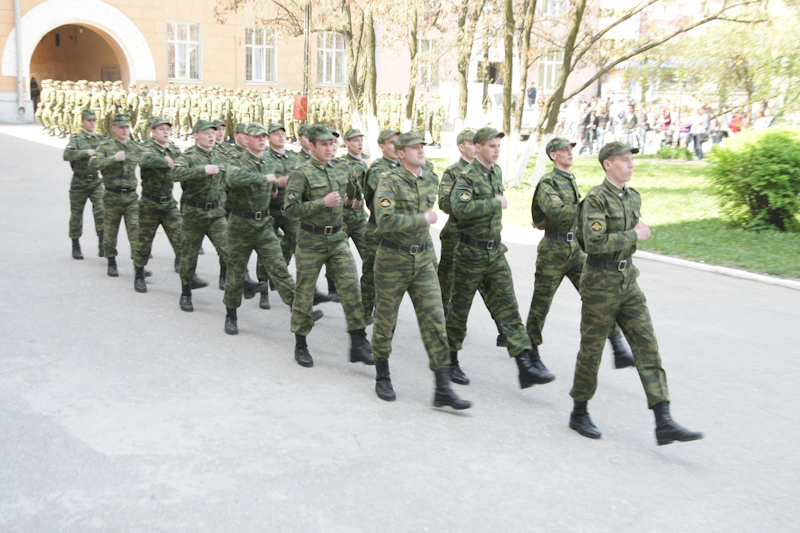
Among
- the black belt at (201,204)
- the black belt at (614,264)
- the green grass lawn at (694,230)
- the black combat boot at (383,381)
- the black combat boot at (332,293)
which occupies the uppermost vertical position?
the black belt at (201,204)

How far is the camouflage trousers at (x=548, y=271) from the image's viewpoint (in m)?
6.86

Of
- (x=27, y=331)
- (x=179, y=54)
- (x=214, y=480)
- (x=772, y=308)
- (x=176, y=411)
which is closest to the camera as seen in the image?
(x=214, y=480)

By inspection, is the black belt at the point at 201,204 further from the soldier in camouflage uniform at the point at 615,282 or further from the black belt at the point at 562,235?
the soldier in camouflage uniform at the point at 615,282

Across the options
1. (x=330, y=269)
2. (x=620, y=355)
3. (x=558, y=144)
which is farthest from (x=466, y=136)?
(x=620, y=355)

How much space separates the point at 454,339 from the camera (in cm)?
680

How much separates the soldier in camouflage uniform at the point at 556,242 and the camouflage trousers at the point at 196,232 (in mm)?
3572

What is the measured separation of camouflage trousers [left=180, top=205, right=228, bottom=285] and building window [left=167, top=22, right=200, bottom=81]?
32.2 meters

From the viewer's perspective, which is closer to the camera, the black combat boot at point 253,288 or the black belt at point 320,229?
the black belt at point 320,229

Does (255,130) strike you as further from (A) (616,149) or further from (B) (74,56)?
(B) (74,56)

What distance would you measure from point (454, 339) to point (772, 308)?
4.43 meters

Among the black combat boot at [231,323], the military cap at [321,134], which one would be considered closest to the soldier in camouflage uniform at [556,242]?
the military cap at [321,134]

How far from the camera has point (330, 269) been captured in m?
7.00

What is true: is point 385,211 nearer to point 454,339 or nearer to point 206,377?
point 454,339

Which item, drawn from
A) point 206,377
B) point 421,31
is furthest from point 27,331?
point 421,31
